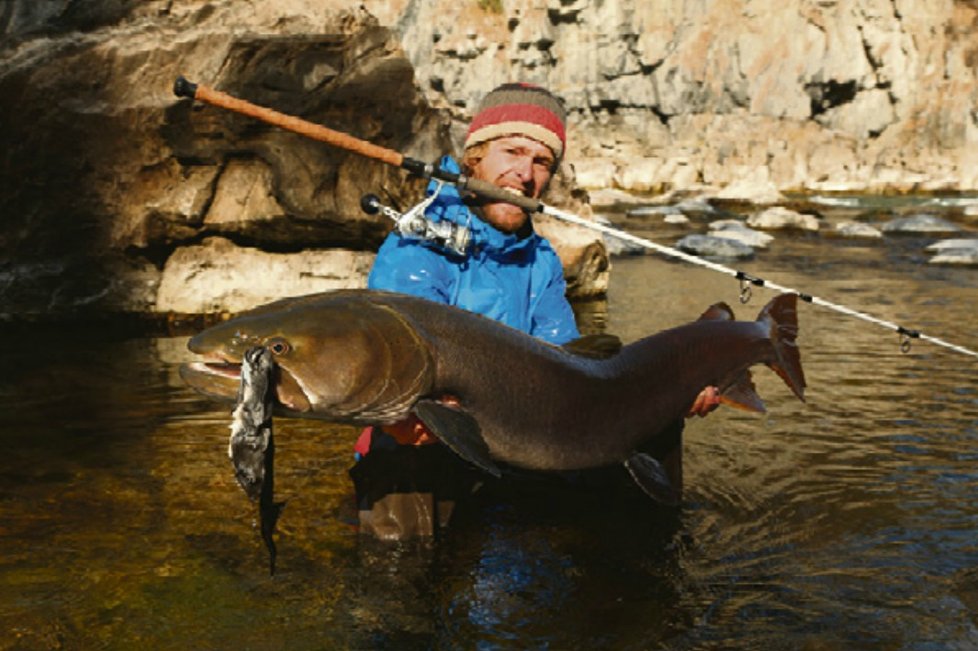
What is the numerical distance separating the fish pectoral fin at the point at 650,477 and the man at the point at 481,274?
0.39 metres

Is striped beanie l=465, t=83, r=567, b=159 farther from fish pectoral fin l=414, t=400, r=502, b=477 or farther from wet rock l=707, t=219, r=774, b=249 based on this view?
wet rock l=707, t=219, r=774, b=249

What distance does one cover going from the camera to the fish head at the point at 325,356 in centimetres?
283

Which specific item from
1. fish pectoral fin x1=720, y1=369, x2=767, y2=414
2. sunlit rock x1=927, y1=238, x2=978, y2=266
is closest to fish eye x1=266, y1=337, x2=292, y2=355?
fish pectoral fin x1=720, y1=369, x2=767, y2=414

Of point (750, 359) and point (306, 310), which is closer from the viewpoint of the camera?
point (306, 310)

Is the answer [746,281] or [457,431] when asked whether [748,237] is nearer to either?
[746,281]

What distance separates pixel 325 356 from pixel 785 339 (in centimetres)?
245

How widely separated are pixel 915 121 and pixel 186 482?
5190cm

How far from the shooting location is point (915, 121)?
50.0 m

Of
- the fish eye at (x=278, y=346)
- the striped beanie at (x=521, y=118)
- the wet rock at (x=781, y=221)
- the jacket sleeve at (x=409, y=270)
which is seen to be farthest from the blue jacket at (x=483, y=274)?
the wet rock at (x=781, y=221)

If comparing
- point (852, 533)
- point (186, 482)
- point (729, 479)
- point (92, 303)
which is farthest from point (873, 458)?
point (92, 303)

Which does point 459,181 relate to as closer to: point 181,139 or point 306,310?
point 306,310

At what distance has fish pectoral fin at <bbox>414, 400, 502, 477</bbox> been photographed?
117 inches

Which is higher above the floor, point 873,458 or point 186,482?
point 873,458

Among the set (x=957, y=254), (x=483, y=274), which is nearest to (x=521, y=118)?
(x=483, y=274)
